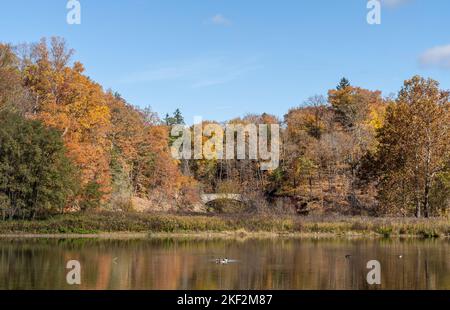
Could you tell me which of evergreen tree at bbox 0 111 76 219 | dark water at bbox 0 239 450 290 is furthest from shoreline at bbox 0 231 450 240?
dark water at bbox 0 239 450 290

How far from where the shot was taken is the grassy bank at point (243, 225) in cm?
4159

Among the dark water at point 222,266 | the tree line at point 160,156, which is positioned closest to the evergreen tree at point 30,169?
the tree line at point 160,156

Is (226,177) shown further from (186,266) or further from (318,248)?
(186,266)

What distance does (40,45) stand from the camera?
47.8 metres

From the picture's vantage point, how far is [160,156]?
67.9 metres

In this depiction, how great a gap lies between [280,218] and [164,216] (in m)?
7.69

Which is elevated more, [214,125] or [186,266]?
[214,125]

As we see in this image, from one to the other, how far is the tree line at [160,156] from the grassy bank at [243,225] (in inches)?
89.3

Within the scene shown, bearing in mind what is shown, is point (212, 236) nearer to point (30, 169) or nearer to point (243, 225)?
point (243, 225)

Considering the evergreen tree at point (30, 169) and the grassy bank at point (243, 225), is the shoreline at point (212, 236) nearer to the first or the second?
the grassy bank at point (243, 225)

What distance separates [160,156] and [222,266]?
4292cm

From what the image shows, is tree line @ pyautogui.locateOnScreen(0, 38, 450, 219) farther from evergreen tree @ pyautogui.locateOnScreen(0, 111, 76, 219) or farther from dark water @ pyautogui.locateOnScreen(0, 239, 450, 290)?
dark water @ pyautogui.locateOnScreen(0, 239, 450, 290)

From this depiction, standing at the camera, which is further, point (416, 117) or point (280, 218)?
point (416, 117)
